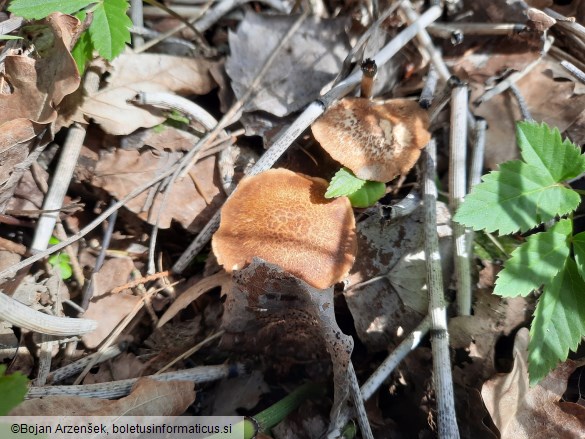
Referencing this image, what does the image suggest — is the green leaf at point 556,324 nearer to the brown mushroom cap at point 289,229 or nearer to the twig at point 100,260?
the brown mushroom cap at point 289,229

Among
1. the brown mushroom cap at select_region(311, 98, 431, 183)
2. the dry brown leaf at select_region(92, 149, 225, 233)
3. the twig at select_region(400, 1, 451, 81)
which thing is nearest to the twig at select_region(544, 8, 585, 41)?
the twig at select_region(400, 1, 451, 81)

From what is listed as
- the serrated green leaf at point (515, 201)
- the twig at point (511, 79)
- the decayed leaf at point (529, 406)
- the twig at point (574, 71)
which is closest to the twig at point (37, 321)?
the serrated green leaf at point (515, 201)

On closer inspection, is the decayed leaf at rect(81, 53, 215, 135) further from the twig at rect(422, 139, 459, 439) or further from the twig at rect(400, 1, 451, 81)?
the twig at rect(422, 139, 459, 439)

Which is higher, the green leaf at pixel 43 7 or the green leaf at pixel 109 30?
the green leaf at pixel 43 7

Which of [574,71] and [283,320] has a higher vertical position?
[574,71]

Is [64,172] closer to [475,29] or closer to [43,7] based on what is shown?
[43,7]

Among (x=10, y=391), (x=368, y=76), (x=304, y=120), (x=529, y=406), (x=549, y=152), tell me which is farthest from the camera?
(x=304, y=120)

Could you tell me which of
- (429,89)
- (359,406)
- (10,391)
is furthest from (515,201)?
(10,391)
